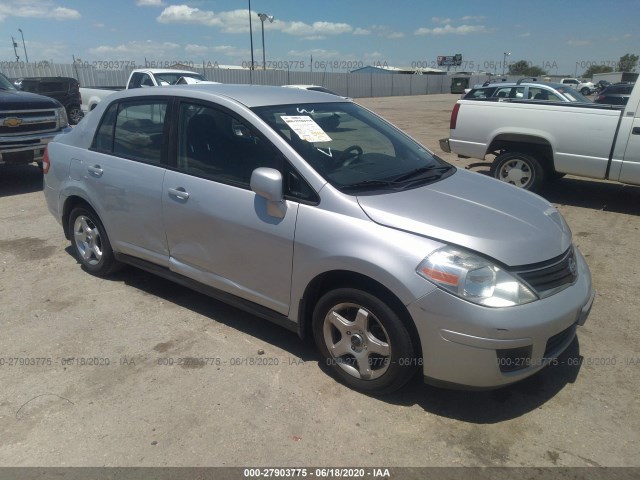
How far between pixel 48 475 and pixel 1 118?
7.22m

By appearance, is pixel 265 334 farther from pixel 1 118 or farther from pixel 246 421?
pixel 1 118

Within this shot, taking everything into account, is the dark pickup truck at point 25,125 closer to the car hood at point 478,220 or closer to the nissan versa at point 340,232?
the nissan versa at point 340,232

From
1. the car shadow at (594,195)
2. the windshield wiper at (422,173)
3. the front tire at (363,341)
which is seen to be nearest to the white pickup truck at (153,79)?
the car shadow at (594,195)

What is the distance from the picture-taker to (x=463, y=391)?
304 cm

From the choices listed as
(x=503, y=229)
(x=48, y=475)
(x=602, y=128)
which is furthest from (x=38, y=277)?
(x=602, y=128)

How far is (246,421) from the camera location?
2.80 metres

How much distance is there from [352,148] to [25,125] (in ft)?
23.1

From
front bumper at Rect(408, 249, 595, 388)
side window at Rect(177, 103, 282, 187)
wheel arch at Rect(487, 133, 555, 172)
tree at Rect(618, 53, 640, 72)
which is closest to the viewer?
front bumper at Rect(408, 249, 595, 388)

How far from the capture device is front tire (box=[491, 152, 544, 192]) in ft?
24.3

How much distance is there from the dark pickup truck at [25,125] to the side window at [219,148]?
5453 millimetres

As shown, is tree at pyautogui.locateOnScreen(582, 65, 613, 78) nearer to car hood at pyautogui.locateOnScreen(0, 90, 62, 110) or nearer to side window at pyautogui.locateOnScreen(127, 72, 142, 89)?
side window at pyautogui.locateOnScreen(127, 72, 142, 89)

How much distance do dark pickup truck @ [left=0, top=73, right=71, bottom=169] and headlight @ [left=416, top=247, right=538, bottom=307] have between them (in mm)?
7431

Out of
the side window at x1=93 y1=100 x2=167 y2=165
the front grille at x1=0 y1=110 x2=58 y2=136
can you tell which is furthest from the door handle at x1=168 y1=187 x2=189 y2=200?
the front grille at x1=0 y1=110 x2=58 y2=136

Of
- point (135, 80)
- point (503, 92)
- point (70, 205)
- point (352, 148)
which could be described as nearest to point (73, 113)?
point (135, 80)
